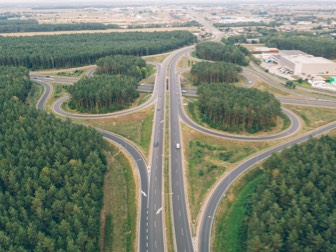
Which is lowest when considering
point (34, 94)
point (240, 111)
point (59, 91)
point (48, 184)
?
point (34, 94)

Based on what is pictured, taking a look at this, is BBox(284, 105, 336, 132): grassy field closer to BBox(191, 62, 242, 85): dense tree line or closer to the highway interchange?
the highway interchange

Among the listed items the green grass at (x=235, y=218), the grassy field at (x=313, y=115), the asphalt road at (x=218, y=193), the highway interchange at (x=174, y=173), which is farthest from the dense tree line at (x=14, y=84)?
the grassy field at (x=313, y=115)

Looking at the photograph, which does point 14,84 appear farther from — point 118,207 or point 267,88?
point 267,88

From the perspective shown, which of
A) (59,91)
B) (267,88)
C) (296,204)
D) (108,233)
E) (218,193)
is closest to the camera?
(296,204)

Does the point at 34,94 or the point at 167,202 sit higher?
the point at 34,94

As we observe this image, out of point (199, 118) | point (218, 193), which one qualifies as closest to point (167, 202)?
point (218, 193)

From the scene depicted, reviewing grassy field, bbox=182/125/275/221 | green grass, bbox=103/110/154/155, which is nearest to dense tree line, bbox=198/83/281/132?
grassy field, bbox=182/125/275/221

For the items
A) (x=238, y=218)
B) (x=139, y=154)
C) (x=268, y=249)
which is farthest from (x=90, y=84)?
(x=268, y=249)
